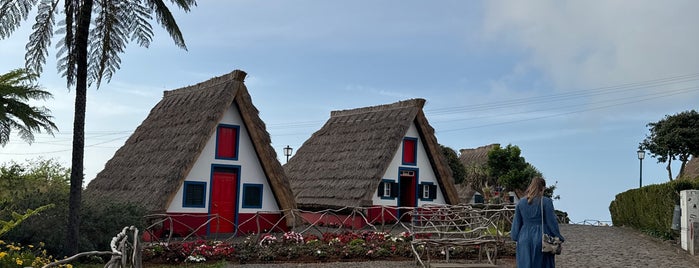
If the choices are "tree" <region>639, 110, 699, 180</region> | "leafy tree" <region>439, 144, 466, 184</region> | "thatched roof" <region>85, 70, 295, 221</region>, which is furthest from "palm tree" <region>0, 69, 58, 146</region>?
"tree" <region>639, 110, 699, 180</region>

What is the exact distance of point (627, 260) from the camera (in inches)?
603

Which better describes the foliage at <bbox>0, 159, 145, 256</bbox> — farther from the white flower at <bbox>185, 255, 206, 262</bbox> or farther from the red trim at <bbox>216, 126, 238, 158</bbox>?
the red trim at <bbox>216, 126, 238, 158</bbox>

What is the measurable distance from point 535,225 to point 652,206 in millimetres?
12671

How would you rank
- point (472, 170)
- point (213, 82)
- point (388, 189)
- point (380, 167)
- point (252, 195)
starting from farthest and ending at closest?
point (472, 170) → point (388, 189) → point (380, 167) → point (213, 82) → point (252, 195)

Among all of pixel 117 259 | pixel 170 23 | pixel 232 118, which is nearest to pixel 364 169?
pixel 232 118

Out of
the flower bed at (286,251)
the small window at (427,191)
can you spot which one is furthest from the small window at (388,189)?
the flower bed at (286,251)

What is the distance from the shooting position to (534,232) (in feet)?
31.1

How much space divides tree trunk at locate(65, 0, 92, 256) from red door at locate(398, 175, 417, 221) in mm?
16133

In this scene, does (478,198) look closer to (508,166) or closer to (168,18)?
(508,166)

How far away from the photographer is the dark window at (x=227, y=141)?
21562mm

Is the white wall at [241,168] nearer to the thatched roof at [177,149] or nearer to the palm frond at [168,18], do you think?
the thatched roof at [177,149]

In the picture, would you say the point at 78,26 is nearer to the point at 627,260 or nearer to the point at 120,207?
the point at 120,207

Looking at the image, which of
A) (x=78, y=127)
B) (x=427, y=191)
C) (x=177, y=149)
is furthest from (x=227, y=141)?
(x=427, y=191)

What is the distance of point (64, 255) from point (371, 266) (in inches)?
234
